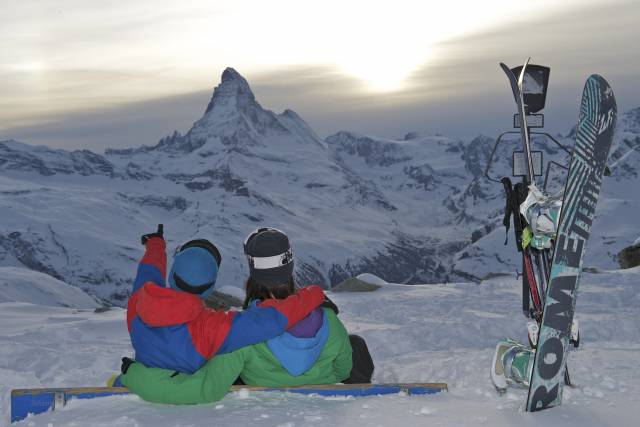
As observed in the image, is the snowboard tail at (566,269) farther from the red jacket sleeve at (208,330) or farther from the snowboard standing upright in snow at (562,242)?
the red jacket sleeve at (208,330)

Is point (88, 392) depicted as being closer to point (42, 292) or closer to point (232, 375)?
point (232, 375)

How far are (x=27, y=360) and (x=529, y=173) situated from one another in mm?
7475

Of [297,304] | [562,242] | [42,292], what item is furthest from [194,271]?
[42,292]

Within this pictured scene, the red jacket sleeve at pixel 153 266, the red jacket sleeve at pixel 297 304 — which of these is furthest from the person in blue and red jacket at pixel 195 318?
the red jacket sleeve at pixel 153 266

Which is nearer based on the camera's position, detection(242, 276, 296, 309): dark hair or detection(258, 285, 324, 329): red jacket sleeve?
detection(258, 285, 324, 329): red jacket sleeve

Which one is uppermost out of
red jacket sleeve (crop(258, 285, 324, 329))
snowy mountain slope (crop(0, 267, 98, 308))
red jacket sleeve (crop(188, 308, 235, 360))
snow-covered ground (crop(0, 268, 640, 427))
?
red jacket sleeve (crop(258, 285, 324, 329))

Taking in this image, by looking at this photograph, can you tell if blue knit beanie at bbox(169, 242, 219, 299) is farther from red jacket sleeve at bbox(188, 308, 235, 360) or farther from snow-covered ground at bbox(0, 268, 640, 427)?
snow-covered ground at bbox(0, 268, 640, 427)

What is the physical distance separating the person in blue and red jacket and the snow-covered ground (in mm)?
412

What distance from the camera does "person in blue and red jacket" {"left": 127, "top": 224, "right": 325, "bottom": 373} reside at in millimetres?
4277

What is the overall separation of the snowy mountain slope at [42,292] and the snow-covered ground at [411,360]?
44.8m

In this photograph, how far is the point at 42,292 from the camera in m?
60.0

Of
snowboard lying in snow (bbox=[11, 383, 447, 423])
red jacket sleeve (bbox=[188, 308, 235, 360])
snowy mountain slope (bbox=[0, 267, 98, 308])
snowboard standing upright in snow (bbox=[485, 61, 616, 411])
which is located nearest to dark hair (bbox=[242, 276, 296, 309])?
red jacket sleeve (bbox=[188, 308, 235, 360])

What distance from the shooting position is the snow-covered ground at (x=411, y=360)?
174 inches

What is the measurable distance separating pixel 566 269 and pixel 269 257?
1.97 metres
